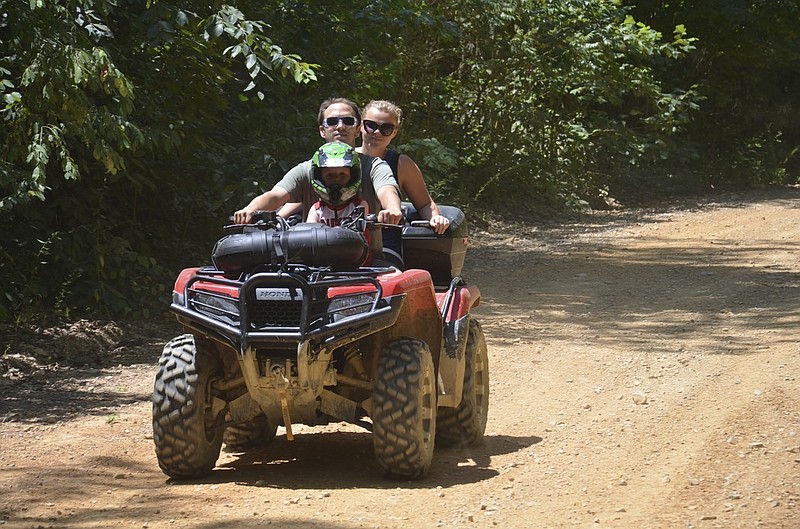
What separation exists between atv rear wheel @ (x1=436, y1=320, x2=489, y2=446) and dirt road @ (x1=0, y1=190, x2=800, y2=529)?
3.4 inches

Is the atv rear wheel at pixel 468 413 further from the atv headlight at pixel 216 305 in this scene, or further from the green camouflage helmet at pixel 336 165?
the atv headlight at pixel 216 305

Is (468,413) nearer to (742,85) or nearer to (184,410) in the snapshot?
(184,410)

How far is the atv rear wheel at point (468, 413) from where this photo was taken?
20.1ft

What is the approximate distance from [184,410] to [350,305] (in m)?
0.90

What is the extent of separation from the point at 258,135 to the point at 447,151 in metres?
4.49

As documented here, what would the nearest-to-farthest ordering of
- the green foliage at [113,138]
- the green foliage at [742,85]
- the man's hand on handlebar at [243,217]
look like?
the man's hand on handlebar at [243,217] → the green foliage at [113,138] → the green foliage at [742,85]

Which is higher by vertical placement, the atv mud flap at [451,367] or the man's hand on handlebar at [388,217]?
the man's hand on handlebar at [388,217]

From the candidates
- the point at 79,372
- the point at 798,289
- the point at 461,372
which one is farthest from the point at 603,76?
the point at 461,372

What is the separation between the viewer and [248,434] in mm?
6211

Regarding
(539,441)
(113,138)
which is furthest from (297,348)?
(113,138)

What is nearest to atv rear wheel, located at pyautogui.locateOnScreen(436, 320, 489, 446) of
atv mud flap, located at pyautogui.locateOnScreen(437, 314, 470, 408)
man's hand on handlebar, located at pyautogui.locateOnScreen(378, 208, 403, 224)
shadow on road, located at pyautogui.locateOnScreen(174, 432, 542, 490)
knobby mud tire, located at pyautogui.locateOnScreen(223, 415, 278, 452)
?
shadow on road, located at pyautogui.locateOnScreen(174, 432, 542, 490)

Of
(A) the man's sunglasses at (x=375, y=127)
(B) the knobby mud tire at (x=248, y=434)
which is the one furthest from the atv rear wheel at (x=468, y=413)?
(A) the man's sunglasses at (x=375, y=127)

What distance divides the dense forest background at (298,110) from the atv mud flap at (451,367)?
9.48ft

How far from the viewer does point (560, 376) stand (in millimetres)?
8172
